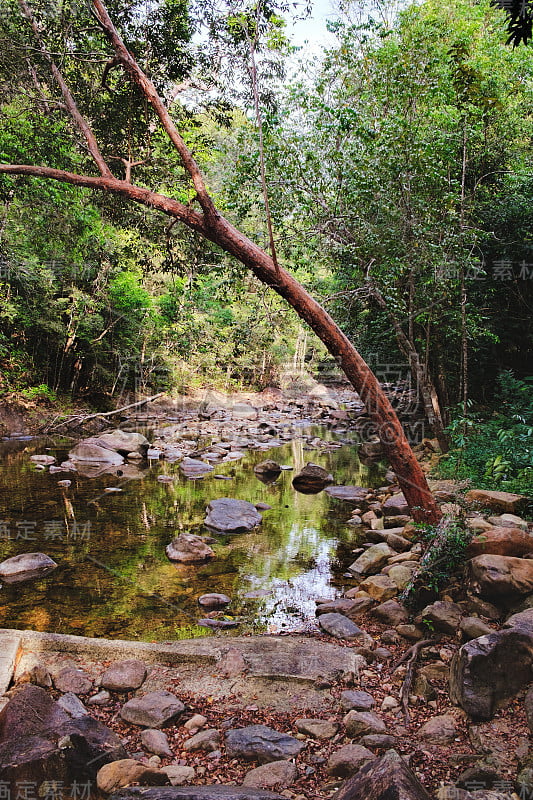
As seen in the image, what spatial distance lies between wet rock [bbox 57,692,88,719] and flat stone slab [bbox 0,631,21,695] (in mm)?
439

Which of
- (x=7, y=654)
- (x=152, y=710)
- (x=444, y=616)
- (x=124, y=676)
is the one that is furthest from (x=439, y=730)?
(x=7, y=654)

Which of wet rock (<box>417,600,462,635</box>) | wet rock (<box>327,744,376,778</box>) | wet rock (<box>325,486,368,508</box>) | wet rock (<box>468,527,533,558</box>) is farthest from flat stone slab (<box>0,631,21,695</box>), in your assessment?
wet rock (<box>325,486,368,508</box>)

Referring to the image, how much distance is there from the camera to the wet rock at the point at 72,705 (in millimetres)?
2959

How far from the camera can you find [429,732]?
2670 mm

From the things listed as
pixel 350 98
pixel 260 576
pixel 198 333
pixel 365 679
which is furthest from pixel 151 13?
pixel 198 333

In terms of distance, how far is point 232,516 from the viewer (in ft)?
25.1

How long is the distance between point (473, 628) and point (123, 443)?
424 inches

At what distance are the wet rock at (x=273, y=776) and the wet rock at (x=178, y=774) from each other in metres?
0.28

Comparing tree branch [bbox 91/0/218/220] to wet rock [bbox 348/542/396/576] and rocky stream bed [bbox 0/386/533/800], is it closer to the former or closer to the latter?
Result: rocky stream bed [bbox 0/386/533/800]

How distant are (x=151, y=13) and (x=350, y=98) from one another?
4.47 meters

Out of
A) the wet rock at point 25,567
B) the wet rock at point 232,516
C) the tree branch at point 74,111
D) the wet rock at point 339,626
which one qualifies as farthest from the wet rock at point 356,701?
the tree branch at point 74,111

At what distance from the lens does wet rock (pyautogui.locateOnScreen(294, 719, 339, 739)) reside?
2.77 metres

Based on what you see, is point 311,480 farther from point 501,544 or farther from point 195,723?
point 195,723

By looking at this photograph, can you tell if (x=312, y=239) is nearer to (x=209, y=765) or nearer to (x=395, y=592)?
(x=395, y=592)
